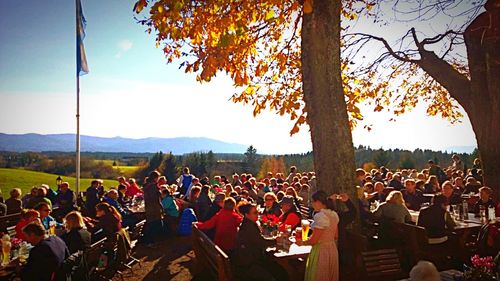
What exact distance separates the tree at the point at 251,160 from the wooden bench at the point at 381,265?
1463 inches

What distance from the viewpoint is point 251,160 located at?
4447 cm

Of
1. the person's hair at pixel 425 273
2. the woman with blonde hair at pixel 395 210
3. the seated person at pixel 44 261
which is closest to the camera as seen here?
the person's hair at pixel 425 273

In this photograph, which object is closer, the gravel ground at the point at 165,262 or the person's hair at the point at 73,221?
the person's hair at the point at 73,221

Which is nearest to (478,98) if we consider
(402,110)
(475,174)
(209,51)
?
(402,110)

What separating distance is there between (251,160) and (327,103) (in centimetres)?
3789

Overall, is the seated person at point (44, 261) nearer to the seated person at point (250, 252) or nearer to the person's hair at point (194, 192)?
the seated person at point (250, 252)

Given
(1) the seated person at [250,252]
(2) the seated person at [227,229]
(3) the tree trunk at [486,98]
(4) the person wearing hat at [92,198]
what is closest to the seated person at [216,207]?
(2) the seated person at [227,229]

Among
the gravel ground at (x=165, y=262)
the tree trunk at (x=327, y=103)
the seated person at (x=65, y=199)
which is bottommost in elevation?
the gravel ground at (x=165, y=262)

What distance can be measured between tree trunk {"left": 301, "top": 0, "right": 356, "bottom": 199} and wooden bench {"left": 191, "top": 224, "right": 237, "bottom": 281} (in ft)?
7.83

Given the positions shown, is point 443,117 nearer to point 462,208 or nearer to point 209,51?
point 462,208

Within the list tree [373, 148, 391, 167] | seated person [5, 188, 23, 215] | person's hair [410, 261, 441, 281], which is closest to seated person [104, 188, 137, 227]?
seated person [5, 188, 23, 215]

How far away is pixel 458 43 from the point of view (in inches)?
477

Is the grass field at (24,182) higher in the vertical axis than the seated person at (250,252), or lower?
lower

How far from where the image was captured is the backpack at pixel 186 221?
Answer: 11.1 m
